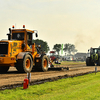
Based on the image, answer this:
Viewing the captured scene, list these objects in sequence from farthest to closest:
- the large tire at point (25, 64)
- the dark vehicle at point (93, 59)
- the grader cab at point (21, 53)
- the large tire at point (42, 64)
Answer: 1. the dark vehicle at point (93, 59)
2. the large tire at point (42, 64)
3. the large tire at point (25, 64)
4. the grader cab at point (21, 53)

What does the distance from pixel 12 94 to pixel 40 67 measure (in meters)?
10.3

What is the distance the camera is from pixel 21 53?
16.7 metres

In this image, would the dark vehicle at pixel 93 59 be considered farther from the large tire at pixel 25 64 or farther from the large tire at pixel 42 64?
the large tire at pixel 25 64

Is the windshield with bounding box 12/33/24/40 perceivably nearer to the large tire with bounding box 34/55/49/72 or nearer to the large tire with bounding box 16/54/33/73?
the large tire with bounding box 16/54/33/73

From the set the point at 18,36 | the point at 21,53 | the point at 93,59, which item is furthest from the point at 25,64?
the point at 93,59

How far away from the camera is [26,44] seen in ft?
58.1

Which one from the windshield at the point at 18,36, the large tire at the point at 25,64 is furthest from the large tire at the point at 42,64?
the windshield at the point at 18,36

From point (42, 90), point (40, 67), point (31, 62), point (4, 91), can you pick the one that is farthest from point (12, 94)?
point (40, 67)

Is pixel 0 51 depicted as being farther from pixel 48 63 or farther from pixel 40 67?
pixel 48 63

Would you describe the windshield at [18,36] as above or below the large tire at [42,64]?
above

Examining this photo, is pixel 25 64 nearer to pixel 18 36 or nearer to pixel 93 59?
pixel 18 36

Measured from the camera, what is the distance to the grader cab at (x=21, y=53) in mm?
16031

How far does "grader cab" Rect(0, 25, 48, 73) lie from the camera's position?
52.6 feet

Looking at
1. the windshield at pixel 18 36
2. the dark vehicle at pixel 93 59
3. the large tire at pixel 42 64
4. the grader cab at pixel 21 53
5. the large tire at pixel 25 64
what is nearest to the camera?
the grader cab at pixel 21 53
